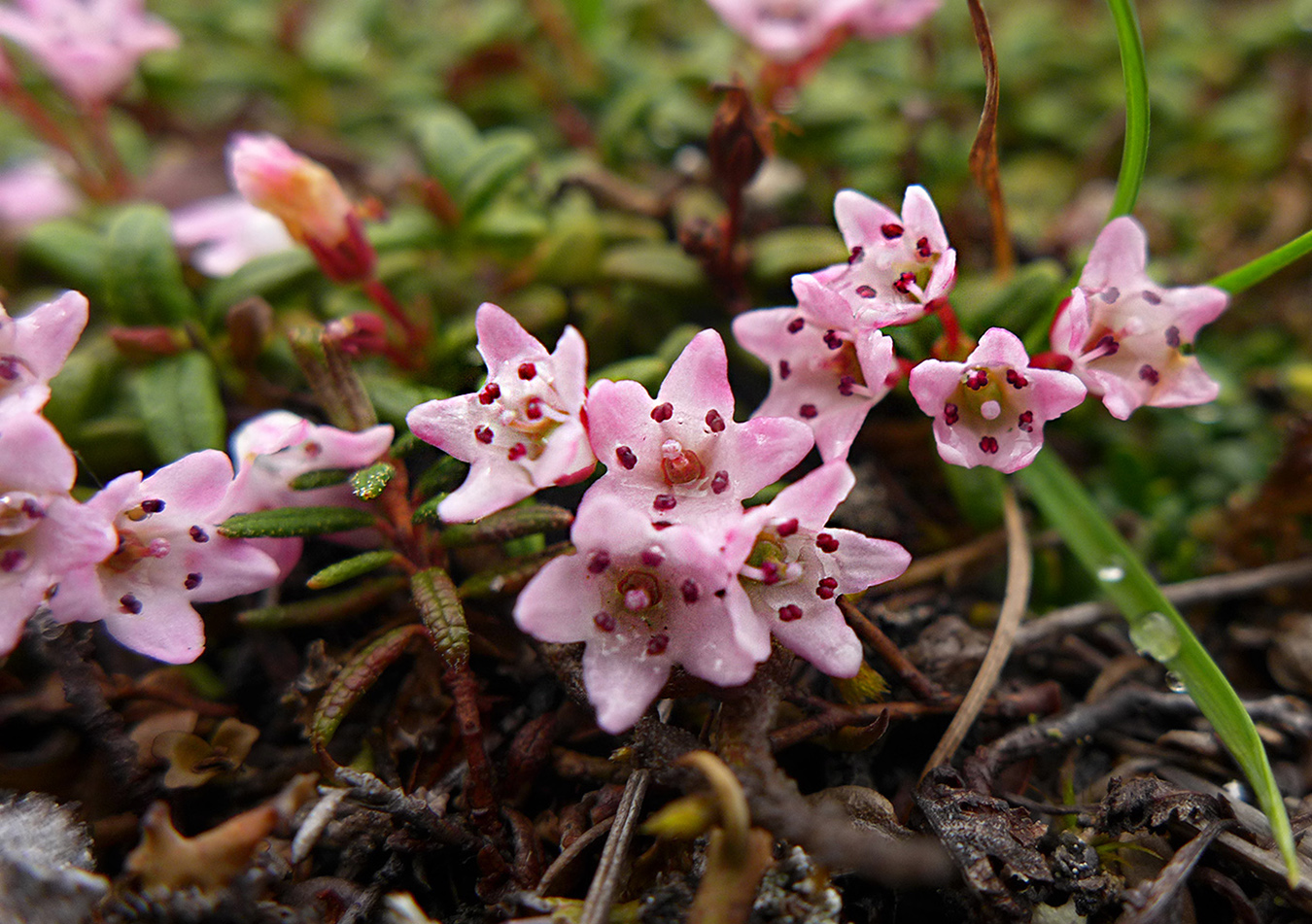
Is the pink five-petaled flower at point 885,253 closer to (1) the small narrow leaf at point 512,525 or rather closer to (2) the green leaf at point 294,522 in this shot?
(1) the small narrow leaf at point 512,525

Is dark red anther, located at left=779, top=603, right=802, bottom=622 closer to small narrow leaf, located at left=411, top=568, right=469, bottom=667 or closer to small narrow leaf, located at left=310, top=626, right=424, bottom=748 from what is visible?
small narrow leaf, located at left=411, top=568, right=469, bottom=667

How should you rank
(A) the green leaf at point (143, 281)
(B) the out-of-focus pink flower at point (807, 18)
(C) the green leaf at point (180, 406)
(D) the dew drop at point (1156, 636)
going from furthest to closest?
(B) the out-of-focus pink flower at point (807, 18)
(A) the green leaf at point (143, 281)
(C) the green leaf at point (180, 406)
(D) the dew drop at point (1156, 636)

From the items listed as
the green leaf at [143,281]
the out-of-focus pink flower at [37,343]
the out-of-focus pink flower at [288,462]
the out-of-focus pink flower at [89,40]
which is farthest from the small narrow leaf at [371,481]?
the out-of-focus pink flower at [89,40]

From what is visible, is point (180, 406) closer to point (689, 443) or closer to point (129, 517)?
point (129, 517)

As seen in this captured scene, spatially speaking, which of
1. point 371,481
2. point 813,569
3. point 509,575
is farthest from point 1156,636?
point 371,481

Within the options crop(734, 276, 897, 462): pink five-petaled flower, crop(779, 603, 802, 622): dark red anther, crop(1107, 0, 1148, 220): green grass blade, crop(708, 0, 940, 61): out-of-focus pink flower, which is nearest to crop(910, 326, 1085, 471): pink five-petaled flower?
crop(734, 276, 897, 462): pink five-petaled flower

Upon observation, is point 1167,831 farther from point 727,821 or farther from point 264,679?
point 264,679

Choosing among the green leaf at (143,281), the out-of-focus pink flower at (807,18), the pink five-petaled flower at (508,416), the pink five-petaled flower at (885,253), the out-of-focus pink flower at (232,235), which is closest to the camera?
the pink five-petaled flower at (508,416)
